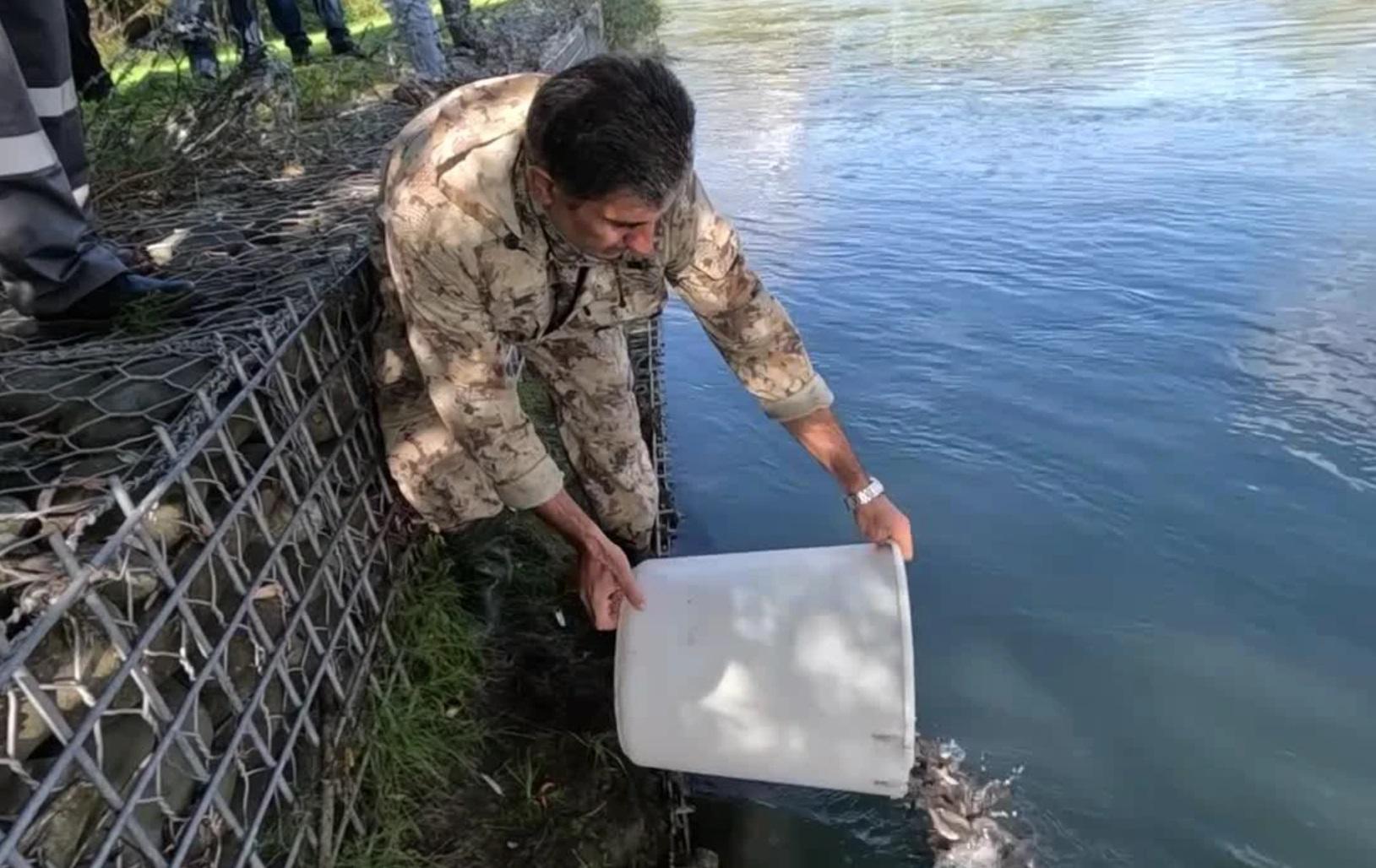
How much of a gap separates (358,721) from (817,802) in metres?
1.17

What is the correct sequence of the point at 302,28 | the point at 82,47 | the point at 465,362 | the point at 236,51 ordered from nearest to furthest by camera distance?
the point at 465,362 → the point at 82,47 → the point at 236,51 → the point at 302,28

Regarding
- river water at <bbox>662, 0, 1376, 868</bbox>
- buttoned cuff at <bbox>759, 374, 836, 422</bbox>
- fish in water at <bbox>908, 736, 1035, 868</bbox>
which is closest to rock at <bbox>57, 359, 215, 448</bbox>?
buttoned cuff at <bbox>759, 374, 836, 422</bbox>

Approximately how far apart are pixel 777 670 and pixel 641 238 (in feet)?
2.89

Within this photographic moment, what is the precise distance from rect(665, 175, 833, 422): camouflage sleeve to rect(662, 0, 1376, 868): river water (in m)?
1.09

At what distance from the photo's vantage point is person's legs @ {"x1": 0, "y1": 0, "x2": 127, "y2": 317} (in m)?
2.29

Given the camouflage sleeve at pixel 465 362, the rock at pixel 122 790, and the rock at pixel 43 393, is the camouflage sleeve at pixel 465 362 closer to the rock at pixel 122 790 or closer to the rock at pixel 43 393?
the rock at pixel 43 393

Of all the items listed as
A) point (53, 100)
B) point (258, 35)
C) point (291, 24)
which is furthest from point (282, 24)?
point (53, 100)

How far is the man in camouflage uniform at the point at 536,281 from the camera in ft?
6.36

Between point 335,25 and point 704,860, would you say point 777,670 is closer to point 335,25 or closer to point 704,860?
point 704,860

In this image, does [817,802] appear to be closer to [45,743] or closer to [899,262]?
[45,743]

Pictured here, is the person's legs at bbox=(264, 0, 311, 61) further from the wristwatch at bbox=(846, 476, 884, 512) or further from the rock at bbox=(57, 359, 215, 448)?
the wristwatch at bbox=(846, 476, 884, 512)

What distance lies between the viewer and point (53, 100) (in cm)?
264

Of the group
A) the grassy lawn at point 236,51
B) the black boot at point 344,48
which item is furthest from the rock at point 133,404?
the black boot at point 344,48

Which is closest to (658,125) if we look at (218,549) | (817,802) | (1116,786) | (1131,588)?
(218,549)
